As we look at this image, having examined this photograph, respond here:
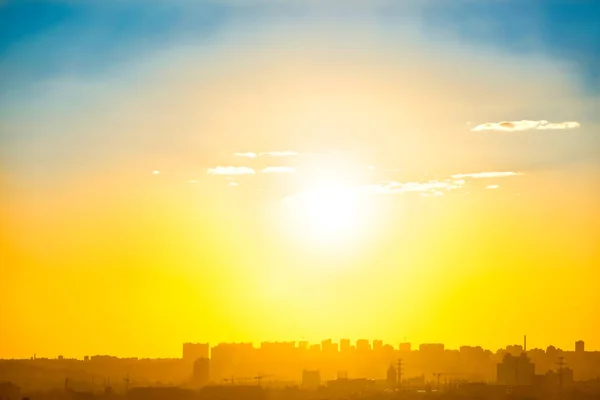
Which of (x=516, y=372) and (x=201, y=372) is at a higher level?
(x=201, y=372)

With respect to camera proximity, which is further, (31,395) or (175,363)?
(175,363)

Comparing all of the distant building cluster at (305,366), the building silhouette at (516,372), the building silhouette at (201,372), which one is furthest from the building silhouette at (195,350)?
the building silhouette at (516,372)

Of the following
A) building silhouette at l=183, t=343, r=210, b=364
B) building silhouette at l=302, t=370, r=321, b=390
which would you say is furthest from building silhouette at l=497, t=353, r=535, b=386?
building silhouette at l=183, t=343, r=210, b=364

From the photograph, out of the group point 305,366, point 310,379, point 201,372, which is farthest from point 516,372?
point 305,366

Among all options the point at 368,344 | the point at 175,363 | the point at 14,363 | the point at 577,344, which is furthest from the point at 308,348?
the point at 14,363

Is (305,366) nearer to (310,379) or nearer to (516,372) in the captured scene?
(310,379)

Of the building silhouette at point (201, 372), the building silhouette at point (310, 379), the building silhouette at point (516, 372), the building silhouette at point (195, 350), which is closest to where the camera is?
the building silhouette at point (516, 372)

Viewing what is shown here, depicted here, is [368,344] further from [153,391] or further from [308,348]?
[153,391]

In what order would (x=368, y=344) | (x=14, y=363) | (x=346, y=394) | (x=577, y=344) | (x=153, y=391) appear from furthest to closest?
(x=368, y=344), (x=577, y=344), (x=14, y=363), (x=346, y=394), (x=153, y=391)

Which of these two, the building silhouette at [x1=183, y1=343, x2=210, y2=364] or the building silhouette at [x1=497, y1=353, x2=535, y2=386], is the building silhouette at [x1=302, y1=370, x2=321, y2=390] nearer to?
the building silhouette at [x1=497, y1=353, x2=535, y2=386]

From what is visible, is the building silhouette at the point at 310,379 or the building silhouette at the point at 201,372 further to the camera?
the building silhouette at the point at 201,372

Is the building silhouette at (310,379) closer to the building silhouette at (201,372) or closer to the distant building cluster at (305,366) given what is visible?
the distant building cluster at (305,366)
